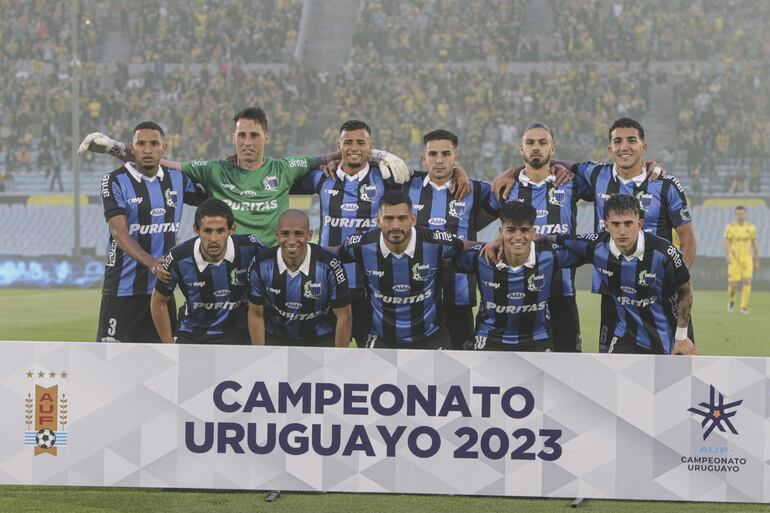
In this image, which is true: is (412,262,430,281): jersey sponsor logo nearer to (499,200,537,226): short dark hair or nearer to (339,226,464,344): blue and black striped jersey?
(339,226,464,344): blue and black striped jersey

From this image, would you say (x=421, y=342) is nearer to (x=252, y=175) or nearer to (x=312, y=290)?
(x=312, y=290)

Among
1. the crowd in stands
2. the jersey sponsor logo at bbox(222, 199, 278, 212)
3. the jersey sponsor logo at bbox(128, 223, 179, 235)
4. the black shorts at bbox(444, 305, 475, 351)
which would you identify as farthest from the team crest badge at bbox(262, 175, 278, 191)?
the crowd in stands

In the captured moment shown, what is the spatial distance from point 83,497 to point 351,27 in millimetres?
28328

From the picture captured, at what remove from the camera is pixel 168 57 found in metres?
30.7

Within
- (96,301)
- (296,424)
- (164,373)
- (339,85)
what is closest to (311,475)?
(296,424)

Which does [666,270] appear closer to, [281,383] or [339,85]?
[281,383]

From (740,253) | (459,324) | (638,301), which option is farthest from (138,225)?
(740,253)

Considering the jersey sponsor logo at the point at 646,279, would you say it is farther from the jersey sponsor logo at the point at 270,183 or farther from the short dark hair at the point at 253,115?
the short dark hair at the point at 253,115

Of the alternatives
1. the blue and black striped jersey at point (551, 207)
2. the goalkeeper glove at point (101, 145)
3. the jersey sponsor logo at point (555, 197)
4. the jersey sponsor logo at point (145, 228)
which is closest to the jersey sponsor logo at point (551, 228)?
the blue and black striped jersey at point (551, 207)

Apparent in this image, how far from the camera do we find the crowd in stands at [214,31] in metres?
30.8

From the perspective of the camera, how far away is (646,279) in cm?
571

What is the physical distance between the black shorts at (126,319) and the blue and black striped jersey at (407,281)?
4.91 ft

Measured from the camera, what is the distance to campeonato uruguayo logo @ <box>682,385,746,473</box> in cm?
475

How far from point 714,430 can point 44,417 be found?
3129mm
